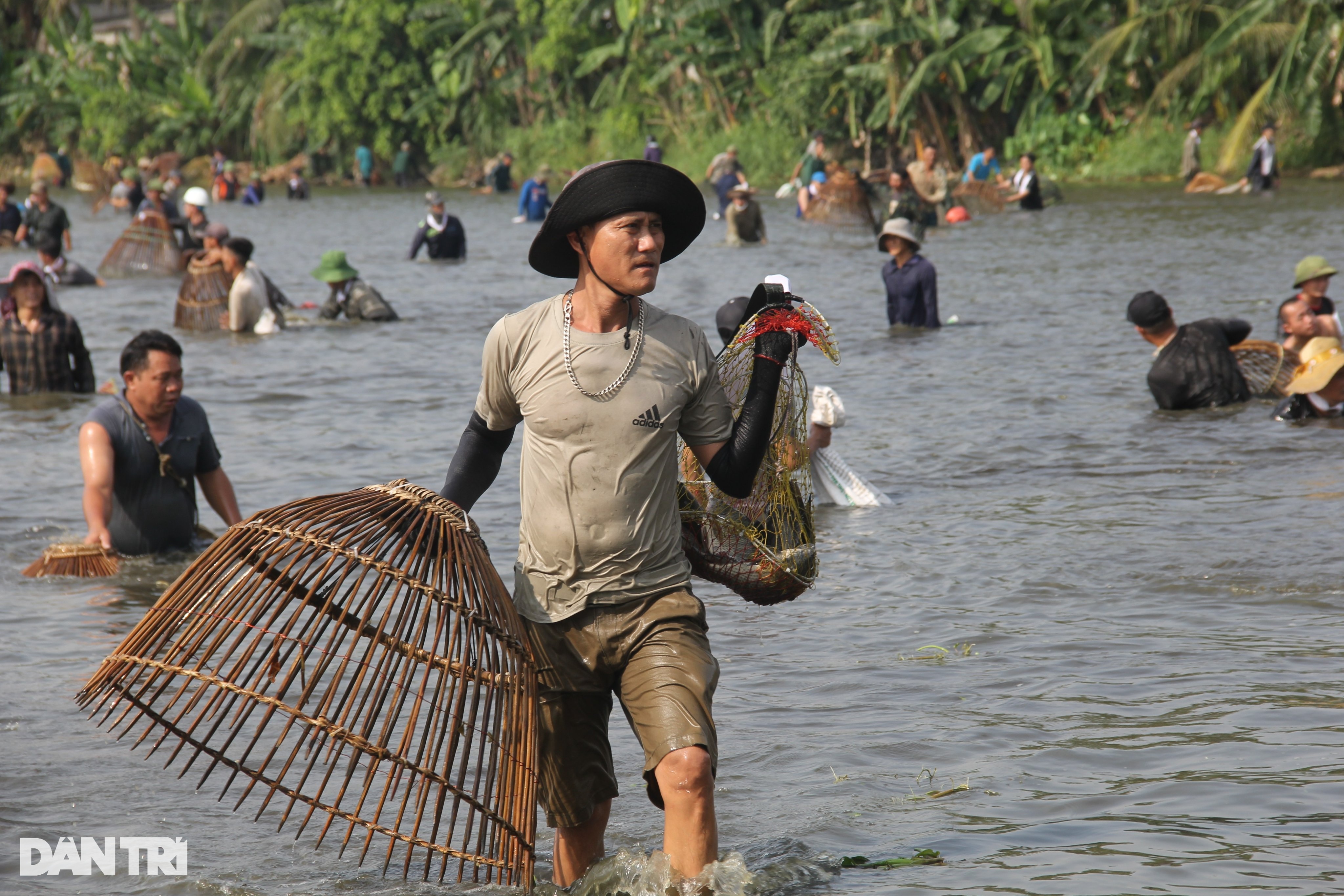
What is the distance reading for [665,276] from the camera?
835 inches

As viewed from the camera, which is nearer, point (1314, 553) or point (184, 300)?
point (1314, 553)

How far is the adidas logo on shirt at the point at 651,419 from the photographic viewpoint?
11.0ft

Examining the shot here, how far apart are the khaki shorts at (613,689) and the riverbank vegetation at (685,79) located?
1033 inches

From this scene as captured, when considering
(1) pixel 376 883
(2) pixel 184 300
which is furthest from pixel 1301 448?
(2) pixel 184 300

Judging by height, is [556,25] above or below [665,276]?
above

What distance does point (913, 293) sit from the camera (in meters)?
14.3

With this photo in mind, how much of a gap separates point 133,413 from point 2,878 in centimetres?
304

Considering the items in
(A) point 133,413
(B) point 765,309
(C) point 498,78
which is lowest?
(A) point 133,413

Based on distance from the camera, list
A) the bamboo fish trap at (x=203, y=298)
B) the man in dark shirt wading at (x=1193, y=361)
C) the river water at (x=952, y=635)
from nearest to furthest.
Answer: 1. the river water at (x=952, y=635)
2. the man in dark shirt wading at (x=1193, y=361)
3. the bamboo fish trap at (x=203, y=298)

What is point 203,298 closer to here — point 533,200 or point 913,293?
point 913,293

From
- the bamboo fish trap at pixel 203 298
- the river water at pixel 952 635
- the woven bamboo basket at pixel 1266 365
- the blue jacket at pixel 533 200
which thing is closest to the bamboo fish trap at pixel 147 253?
the bamboo fish trap at pixel 203 298

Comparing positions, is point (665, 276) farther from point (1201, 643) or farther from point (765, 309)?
point (765, 309)

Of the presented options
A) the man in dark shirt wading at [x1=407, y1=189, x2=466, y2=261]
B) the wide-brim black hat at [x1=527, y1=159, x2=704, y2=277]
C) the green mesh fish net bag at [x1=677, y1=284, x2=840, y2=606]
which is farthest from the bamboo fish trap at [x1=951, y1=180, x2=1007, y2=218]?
the wide-brim black hat at [x1=527, y1=159, x2=704, y2=277]

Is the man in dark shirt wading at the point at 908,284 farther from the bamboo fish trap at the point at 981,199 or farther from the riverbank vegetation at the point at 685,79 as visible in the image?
the riverbank vegetation at the point at 685,79
